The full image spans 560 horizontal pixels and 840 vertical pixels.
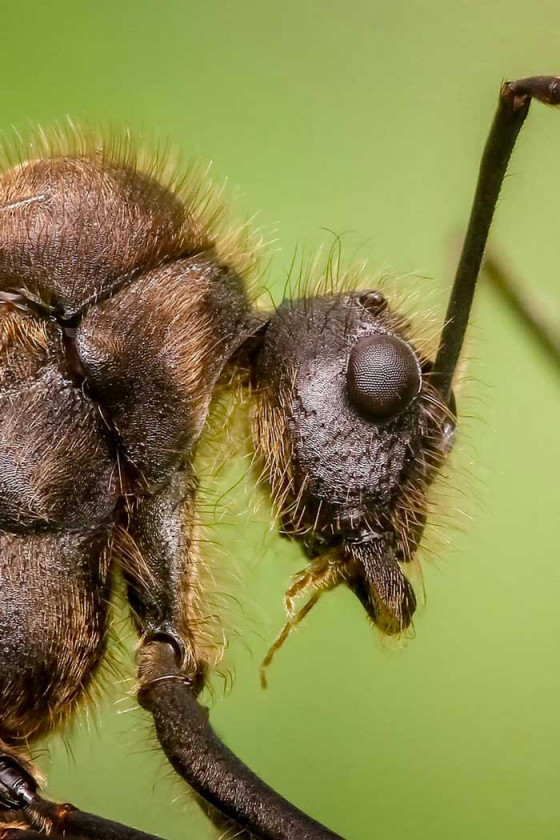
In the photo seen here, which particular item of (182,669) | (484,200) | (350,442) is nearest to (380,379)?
(350,442)

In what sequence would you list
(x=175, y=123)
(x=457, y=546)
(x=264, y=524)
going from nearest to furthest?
(x=264, y=524) < (x=457, y=546) < (x=175, y=123)

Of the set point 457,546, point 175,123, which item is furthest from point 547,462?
point 175,123

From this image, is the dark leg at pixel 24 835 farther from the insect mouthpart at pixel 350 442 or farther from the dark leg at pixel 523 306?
the dark leg at pixel 523 306

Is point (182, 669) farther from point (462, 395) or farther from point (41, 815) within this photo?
point (462, 395)

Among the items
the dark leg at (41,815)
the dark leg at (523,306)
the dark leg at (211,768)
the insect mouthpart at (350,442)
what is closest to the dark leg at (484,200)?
the insect mouthpart at (350,442)

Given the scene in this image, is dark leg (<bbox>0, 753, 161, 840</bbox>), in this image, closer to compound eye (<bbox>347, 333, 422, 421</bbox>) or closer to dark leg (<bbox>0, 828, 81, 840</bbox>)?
dark leg (<bbox>0, 828, 81, 840</bbox>)

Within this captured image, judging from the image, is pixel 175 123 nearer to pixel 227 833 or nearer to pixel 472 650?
pixel 472 650
